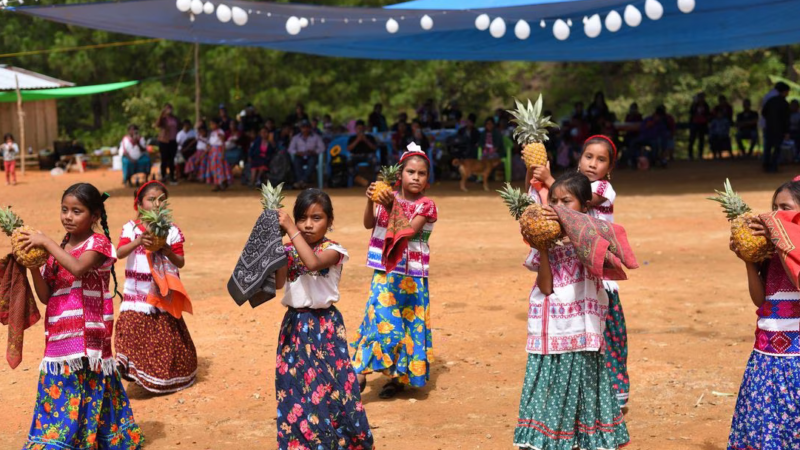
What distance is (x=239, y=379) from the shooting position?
6988mm

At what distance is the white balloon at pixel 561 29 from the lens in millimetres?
15344

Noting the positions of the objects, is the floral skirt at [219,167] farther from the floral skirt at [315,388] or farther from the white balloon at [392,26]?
the floral skirt at [315,388]

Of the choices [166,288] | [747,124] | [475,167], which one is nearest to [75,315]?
[166,288]

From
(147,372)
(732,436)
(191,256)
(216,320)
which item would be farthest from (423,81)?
(732,436)

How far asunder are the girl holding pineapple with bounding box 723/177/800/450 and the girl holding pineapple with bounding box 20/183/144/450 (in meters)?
3.26

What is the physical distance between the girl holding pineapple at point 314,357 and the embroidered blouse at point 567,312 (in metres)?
1.01

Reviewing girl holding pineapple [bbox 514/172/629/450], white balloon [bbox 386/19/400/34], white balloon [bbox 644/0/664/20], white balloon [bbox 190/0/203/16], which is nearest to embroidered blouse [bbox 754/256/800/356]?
girl holding pineapple [bbox 514/172/629/450]

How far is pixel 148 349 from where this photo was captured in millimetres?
6578

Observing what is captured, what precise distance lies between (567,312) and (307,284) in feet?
4.35

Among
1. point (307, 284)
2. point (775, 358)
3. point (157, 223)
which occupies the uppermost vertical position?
point (157, 223)

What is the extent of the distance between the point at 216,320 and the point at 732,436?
16.7 feet

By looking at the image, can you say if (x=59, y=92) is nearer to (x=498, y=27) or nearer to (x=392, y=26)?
(x=392, y=26)

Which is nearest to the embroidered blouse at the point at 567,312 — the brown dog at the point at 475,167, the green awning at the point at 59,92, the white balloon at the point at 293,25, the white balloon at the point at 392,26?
the white balloon at the point at 392,26

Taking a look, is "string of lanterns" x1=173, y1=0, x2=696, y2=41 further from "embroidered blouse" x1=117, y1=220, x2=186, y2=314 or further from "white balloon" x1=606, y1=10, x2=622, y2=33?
"embroidered blouse" x1=117, y1=220, x2=186, y2=314
